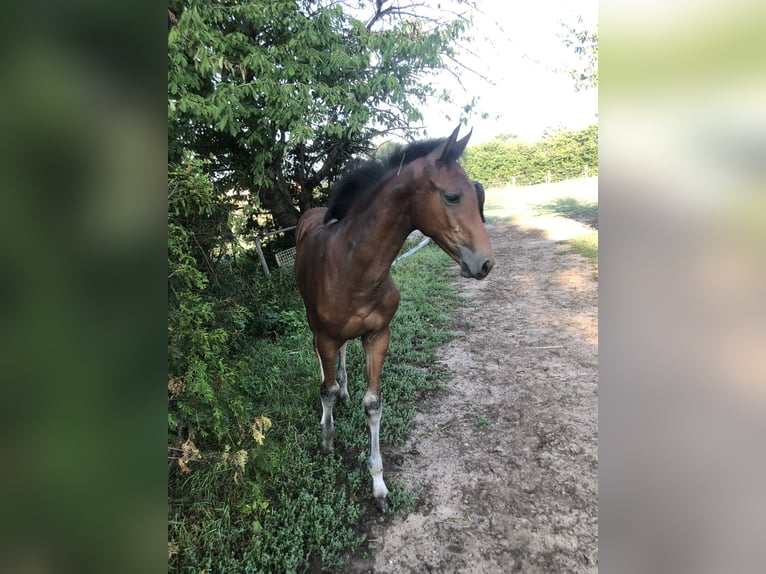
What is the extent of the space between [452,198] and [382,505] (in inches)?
71.5

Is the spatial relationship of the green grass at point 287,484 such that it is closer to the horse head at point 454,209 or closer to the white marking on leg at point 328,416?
the white marking on leg at point 328,416

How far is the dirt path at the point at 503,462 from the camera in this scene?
1.92 m

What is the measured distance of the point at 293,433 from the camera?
2.71 meters

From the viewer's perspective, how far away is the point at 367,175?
7.19 ft

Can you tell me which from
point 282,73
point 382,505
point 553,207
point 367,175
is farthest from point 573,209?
point 382,505

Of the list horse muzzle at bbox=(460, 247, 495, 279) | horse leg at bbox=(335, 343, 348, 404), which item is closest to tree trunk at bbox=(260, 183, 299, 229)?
horse leg at bbox=(335, 343, 348, 404)

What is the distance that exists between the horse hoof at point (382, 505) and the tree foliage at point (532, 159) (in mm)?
17093

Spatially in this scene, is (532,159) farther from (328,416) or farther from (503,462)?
(328,416)

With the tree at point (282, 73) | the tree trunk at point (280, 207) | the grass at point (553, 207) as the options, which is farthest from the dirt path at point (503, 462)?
the grass at point (553, 207)

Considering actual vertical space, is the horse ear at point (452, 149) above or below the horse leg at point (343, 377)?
above
